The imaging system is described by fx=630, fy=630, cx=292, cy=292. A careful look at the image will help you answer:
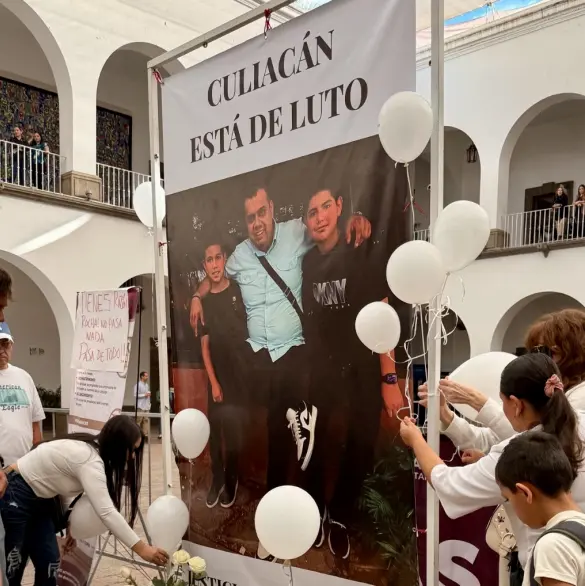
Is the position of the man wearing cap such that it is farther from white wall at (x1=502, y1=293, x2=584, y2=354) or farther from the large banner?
white wall at (x1=502, y1=293, x2=584, y2=354)

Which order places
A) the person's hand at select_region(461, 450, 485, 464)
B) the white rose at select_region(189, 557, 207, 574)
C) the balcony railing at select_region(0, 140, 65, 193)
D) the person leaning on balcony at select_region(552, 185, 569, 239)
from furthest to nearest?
1. the person leaning on balcony at select_region(552, 185, 569, 239)
2. the balcony railing at select_region(0, 140, 65, 193)
3. the white rose at select_region(189, 557, 207, 574)
4. the person's hand at select_region(461, 450, 485, 464)

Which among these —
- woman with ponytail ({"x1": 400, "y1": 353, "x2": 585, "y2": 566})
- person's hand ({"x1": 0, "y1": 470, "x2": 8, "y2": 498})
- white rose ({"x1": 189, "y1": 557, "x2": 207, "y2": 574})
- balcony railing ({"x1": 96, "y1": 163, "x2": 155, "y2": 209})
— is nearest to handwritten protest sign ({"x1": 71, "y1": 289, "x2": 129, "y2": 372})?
person's hand ({"x1": 0, "y1": 470, "x2": 8, "y2": 498})

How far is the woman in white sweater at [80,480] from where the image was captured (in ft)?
8.70

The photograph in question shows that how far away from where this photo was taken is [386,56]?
2326 millimetres

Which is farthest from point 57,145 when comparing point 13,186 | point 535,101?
point 535,101

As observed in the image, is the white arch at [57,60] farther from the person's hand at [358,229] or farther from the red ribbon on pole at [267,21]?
the person's hand at [358,229]

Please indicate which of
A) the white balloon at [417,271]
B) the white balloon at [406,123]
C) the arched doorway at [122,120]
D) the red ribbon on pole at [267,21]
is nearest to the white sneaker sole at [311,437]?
the white balloon at [417,271]

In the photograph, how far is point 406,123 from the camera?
203 centimetres

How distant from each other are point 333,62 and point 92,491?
2023 mm

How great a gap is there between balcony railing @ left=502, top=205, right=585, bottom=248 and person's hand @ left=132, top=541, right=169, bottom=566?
9493 mm

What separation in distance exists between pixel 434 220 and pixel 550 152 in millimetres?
11999

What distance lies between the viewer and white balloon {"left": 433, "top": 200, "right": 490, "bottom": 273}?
1.99m

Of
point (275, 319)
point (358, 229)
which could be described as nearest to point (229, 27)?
point (358, 229)

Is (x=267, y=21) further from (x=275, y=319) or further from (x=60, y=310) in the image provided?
(x=60, y=310)
